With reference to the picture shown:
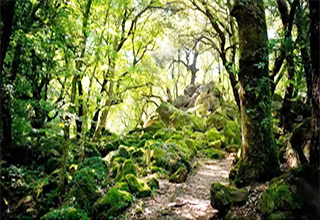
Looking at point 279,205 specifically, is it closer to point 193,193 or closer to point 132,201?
point 193,193

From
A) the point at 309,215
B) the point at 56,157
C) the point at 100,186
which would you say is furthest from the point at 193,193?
the point at 56,157

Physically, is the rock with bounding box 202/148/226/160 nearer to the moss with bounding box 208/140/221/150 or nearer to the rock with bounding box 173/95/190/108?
the moss with bounding box 208/140/221/150

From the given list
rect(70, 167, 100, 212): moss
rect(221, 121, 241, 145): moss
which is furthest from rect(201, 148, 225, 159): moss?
rect(70, 167, 100, 212): moss

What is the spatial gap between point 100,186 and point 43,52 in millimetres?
4492

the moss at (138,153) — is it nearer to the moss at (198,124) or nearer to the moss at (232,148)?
the moss at (232,148)

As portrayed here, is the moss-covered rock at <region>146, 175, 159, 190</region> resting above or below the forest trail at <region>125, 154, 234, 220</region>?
above

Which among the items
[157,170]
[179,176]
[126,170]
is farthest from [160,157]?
[126,170]

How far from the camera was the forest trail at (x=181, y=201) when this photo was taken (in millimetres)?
5656

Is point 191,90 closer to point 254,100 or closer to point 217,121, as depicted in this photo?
point 217,121

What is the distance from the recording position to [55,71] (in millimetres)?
6344

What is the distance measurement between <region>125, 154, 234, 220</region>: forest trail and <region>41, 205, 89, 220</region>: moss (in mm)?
1168

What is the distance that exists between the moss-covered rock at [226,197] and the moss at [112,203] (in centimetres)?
252

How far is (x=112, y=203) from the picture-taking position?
602cm

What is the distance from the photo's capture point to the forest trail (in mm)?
5656
